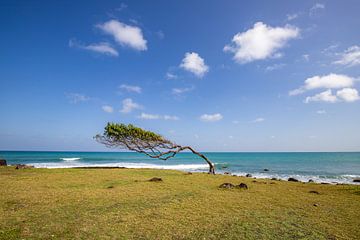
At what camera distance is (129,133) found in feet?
83.5

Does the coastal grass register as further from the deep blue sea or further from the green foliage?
the deep blue sea

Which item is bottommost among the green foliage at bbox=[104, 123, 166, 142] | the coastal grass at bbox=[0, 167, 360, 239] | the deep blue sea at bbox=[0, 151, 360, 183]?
the deep blue sea at bbox=[0, 151, 360, 183]

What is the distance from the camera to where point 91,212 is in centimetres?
860

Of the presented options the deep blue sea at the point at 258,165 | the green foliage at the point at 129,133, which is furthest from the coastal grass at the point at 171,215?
the deep blue sea at the point at 258,165

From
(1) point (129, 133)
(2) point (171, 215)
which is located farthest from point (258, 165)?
(2) point (171, 215)

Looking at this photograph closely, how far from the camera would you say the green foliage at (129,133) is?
25.0 meters

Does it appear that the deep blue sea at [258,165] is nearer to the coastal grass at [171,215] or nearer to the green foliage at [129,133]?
the green foliage at [129,133]

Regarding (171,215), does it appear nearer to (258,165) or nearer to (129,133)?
(129,133)

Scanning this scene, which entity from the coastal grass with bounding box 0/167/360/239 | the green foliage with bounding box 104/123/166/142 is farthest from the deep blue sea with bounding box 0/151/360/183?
the coastal grass with bounding box 0/167/360/239

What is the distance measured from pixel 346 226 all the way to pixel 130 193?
957cm

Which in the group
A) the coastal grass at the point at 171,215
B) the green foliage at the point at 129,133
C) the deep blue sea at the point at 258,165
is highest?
the green foliage at the point at 129,133

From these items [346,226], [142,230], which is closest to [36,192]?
[142,230]

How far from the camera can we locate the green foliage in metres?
25.0

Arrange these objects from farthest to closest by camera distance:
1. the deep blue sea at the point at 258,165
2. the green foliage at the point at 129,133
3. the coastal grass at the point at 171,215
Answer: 1. the deep blue sea at the point at 258,165
2. the green foliage at the point at 129,133
3. the coastal grass at the point at 171,215
